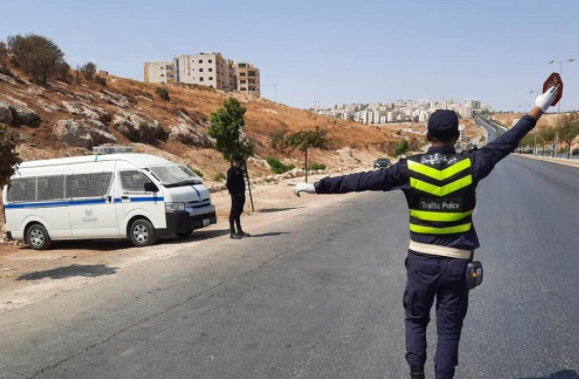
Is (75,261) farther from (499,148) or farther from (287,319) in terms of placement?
(499,148)

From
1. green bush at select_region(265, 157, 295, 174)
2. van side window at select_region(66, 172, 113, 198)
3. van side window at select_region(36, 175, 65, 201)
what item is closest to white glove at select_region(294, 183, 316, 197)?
van side window at select_region(66, 172, 113, 198)

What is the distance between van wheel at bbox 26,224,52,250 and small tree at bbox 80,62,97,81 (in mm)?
41215

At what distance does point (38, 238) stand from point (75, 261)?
2.80m

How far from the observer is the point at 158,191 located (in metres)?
10.8

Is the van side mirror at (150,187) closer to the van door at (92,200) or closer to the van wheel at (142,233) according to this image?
the van wheel at (142,233)

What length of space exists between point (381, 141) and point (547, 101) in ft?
293

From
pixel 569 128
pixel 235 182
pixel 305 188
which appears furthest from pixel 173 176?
pixel 569 128

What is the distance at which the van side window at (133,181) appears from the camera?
10969 mm

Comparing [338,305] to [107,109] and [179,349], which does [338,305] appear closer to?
[179,349]

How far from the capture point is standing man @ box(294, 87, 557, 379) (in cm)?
320

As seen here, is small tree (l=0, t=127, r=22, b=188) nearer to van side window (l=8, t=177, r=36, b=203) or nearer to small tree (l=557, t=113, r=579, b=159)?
van side window (l=8, t=177, r=36, b=203)

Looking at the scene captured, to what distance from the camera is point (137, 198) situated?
10883 mm

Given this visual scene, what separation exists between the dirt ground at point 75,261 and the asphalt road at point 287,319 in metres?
0.50

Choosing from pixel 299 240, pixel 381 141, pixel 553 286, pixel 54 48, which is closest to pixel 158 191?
pixel 299 240
